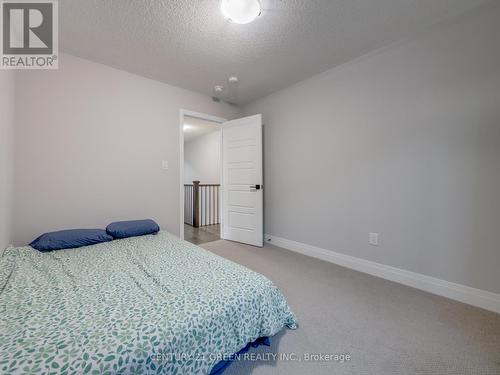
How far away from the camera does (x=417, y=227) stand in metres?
2.05

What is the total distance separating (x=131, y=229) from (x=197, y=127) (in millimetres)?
3885

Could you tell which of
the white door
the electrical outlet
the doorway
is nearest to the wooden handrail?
the doorway

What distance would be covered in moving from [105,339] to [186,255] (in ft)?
2.90

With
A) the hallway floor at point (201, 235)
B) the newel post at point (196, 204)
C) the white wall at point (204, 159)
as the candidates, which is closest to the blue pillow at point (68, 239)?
the hallway floor at point (201, 235)

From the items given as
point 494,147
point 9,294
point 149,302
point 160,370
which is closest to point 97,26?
point 9,294

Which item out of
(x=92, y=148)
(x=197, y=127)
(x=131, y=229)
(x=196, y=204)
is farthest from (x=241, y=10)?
(x=197, y=127)

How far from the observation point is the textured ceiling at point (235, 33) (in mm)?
1693

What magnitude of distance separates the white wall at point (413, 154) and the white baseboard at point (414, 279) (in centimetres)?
6

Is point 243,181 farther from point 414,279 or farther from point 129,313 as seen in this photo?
point 129,313

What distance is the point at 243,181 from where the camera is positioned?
3486 millimetres

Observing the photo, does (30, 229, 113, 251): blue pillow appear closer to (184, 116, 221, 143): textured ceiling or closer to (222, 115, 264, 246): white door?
(222, 115, 264, 246): white door

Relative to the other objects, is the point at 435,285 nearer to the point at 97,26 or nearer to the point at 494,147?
the point at 494,147

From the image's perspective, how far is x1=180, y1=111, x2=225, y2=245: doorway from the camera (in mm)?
4102

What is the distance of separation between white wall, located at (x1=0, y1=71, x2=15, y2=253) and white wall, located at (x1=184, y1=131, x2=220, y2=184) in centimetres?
402
